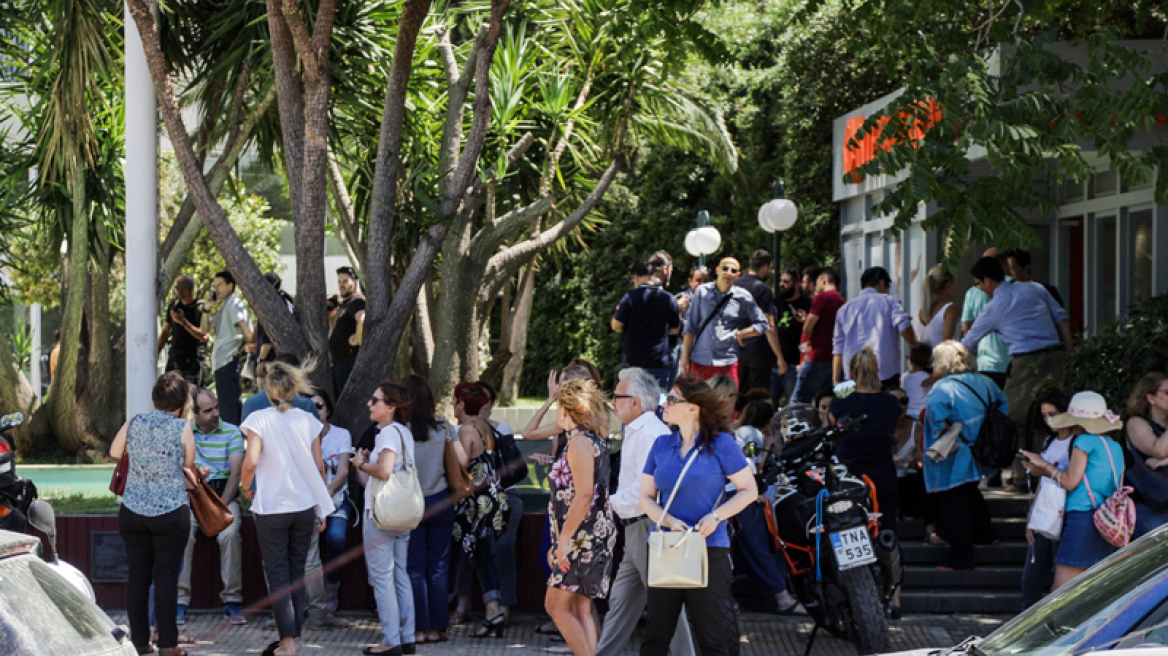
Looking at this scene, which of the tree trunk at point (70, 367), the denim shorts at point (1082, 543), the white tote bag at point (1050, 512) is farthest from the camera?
the tree trunk at point (70, 367)

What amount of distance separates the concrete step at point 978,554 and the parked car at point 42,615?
19.5 ft

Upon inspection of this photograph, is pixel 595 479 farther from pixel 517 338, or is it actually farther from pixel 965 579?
pixel 517 338

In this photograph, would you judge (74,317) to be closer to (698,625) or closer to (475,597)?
(475,597)

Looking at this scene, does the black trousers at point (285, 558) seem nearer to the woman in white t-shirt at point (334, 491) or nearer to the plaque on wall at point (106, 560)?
the woman in white t-shirt at point (334, 491)

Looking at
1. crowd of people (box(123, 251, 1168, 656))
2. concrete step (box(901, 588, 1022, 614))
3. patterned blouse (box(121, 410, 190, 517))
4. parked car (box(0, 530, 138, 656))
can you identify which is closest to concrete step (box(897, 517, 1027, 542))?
crowd of people (box(123, 251, 1168, 656))

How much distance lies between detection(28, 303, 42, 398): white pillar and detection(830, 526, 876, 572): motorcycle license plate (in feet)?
73.3

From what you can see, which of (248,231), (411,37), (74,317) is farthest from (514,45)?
(248,231)

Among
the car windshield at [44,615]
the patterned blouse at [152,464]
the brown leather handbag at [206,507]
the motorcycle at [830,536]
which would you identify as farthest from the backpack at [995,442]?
the car windshield at [44,615]

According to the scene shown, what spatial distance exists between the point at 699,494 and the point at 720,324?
5.14 meters

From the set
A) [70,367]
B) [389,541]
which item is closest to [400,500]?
[389,541]

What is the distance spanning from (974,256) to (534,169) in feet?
18.5

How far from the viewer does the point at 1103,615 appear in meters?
3.39

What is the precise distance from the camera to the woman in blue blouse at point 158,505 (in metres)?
6.44

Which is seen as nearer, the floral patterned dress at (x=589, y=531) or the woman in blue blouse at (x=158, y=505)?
the floral patterned dress at (x=589, y=531)
